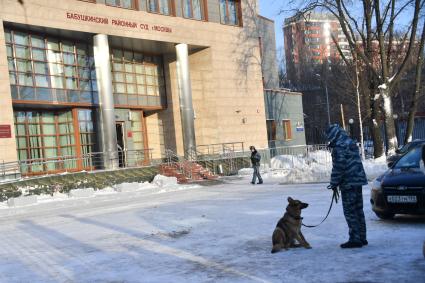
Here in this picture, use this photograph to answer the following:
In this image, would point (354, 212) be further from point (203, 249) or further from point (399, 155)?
point (399, 155)

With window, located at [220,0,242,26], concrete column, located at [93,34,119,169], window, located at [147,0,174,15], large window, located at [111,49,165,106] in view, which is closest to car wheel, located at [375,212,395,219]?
concrete column, located at [93,34,119,169]

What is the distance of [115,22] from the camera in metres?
26.4

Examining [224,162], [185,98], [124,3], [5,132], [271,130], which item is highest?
[124,3]

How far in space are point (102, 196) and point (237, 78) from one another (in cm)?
1641

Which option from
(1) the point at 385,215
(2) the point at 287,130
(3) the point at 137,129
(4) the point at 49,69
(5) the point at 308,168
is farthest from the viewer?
(2) the point at 287,130

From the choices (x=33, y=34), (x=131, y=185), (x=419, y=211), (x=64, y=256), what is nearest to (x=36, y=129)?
(x=33, y=34)

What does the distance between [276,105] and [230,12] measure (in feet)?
30.4

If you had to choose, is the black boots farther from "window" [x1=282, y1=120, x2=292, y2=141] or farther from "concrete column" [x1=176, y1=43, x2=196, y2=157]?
"window" [x1=282, y1=120, x2=292, y2=141]

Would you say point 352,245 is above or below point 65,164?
below

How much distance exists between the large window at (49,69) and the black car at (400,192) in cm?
1894

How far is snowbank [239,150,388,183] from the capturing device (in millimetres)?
19984

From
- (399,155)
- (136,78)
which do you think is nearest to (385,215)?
(399,155)

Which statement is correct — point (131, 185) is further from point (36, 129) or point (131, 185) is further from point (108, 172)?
point (36, 129)

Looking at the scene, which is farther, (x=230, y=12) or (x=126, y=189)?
(x=230, y=12)
